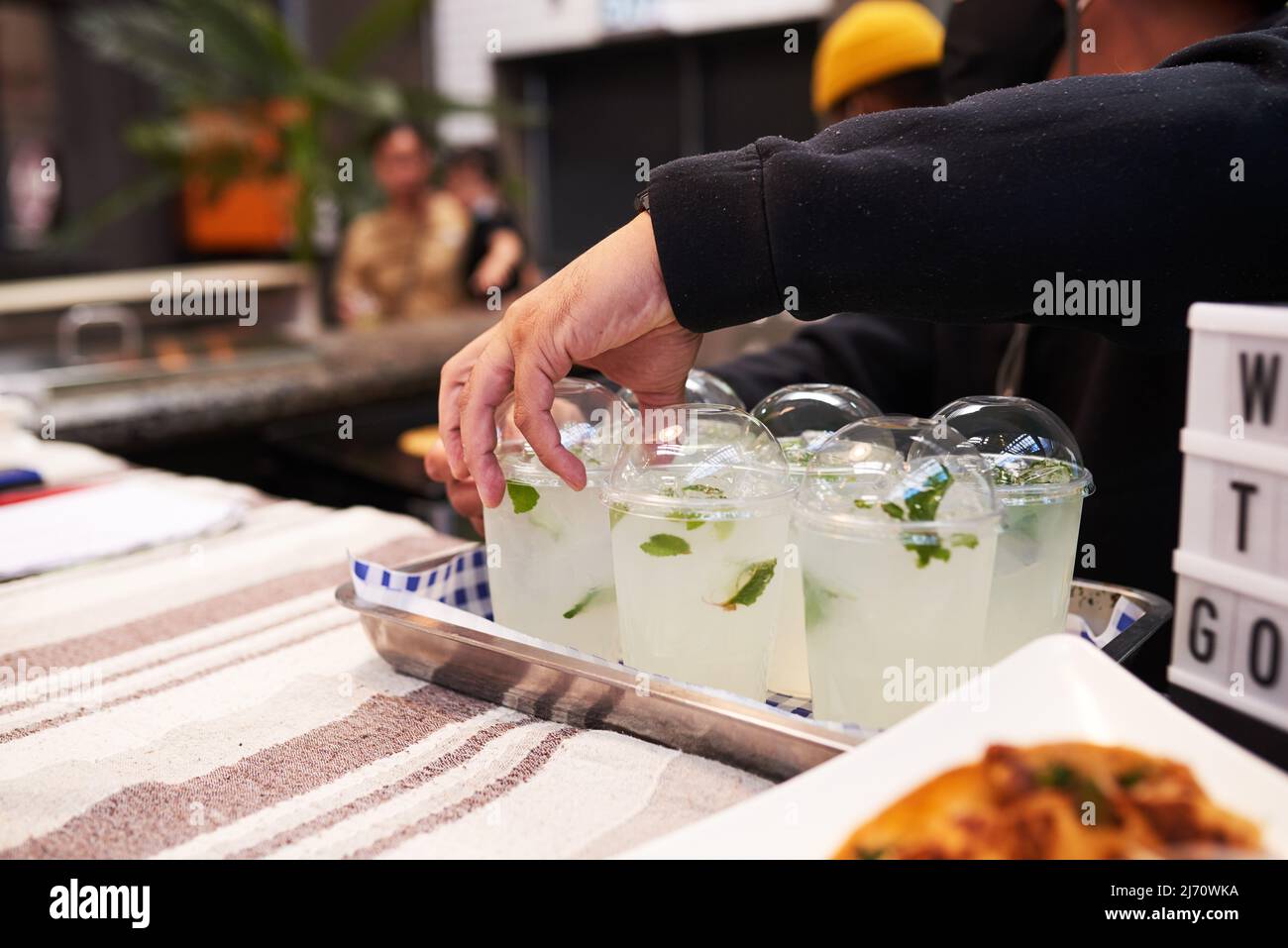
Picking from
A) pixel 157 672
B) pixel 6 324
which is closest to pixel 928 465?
pixel 157 672

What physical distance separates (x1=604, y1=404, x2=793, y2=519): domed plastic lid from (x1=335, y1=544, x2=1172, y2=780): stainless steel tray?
0.13m

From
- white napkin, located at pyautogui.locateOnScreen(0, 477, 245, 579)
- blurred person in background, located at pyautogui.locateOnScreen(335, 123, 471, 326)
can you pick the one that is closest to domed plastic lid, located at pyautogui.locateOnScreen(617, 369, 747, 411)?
white napkin, located at pyautogui.locateOnScreen(0, 477, 245, 579)

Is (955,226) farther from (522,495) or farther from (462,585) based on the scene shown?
(462,585)

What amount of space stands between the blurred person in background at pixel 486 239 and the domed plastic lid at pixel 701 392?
4.29 meters

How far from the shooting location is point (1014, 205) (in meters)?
0.76

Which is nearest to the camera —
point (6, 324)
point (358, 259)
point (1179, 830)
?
point (1179, 830)

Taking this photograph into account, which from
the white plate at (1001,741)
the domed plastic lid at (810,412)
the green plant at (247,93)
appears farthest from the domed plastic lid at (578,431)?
the green plant at (247,93)

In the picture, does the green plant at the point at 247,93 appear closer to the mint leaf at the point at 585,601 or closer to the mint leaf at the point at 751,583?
the mint leaf at the point at 585,601

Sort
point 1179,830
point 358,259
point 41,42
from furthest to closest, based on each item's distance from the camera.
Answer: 1. point 41,42
2. point 358,259
3. point 1179,830

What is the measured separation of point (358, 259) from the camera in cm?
547

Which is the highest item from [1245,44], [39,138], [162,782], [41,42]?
[41,42]

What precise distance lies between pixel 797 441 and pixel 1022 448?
0.63 feet
